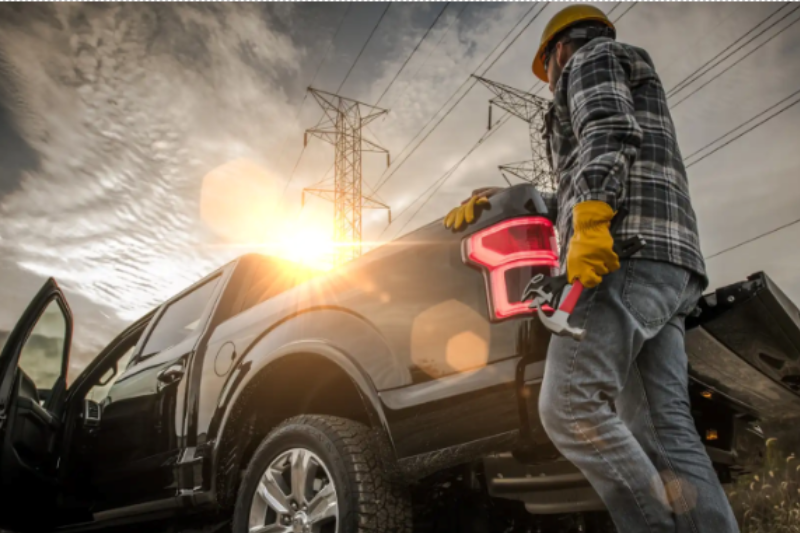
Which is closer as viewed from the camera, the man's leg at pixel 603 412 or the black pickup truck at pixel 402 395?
the man's leg at pixel 603 412

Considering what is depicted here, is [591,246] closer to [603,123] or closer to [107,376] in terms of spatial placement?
[603,123]

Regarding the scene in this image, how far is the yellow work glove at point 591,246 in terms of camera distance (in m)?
1.70

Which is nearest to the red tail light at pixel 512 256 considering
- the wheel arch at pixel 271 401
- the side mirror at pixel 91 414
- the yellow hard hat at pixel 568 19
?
the yellow hard hat at pixel 568 19

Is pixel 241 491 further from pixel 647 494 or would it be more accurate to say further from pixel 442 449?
pixel 647 494

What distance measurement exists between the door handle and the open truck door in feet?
3.71

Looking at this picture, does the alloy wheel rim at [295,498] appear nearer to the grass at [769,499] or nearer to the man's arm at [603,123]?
the man's arm at [603,123]

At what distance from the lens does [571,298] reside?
1.71 meters

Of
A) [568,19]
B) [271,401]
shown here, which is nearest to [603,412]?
[568,19]

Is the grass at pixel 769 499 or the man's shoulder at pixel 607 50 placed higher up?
the man's shoulder at pixel 607 50

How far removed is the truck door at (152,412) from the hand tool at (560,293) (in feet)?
6.78

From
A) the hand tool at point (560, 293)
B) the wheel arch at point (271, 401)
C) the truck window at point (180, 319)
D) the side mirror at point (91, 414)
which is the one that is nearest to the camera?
the hand tool at point (560, 293)

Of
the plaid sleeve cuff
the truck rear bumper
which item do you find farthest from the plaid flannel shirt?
the truck rear bumper

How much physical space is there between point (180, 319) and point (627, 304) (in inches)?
115

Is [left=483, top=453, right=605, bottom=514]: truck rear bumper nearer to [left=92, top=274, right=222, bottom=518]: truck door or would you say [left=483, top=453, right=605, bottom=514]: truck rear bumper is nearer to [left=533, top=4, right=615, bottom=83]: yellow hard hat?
[left=533, top=4, right=615, bottom=83]: yellow hard hat
